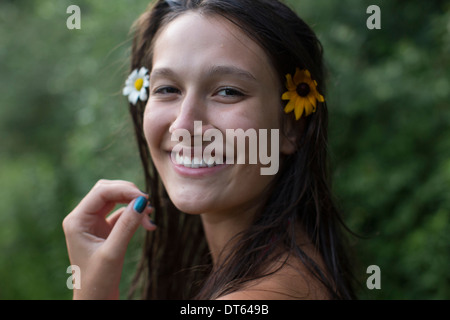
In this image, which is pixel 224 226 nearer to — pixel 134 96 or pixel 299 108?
pixel 299 108

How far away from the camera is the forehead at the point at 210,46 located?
71.0 inches

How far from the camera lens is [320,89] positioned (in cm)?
213

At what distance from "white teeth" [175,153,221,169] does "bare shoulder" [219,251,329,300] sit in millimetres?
462

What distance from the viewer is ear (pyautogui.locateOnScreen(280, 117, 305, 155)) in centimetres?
203

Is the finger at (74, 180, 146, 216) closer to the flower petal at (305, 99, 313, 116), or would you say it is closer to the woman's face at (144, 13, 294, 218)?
the woman's face at (144, 13, 294, 218)

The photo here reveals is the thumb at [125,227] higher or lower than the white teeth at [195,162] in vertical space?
lower

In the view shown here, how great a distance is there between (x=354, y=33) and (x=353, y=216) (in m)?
1.26

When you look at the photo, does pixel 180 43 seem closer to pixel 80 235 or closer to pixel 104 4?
pixel 80 235

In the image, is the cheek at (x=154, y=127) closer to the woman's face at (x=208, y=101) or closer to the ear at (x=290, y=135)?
the woman's face at (x=208, y=101)

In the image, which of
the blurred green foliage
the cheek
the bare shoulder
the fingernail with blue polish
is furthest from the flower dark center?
the blurred green foliage

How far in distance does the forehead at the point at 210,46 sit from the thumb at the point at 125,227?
60 cm

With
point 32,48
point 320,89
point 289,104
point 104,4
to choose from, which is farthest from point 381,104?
point 32,48

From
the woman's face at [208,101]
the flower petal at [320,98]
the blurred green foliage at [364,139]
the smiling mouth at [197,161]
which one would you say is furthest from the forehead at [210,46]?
the blurred green foliage at [364,139]

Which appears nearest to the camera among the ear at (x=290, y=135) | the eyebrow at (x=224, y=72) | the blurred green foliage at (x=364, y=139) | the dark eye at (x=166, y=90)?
the eyebrow at (x=224, y=72)
